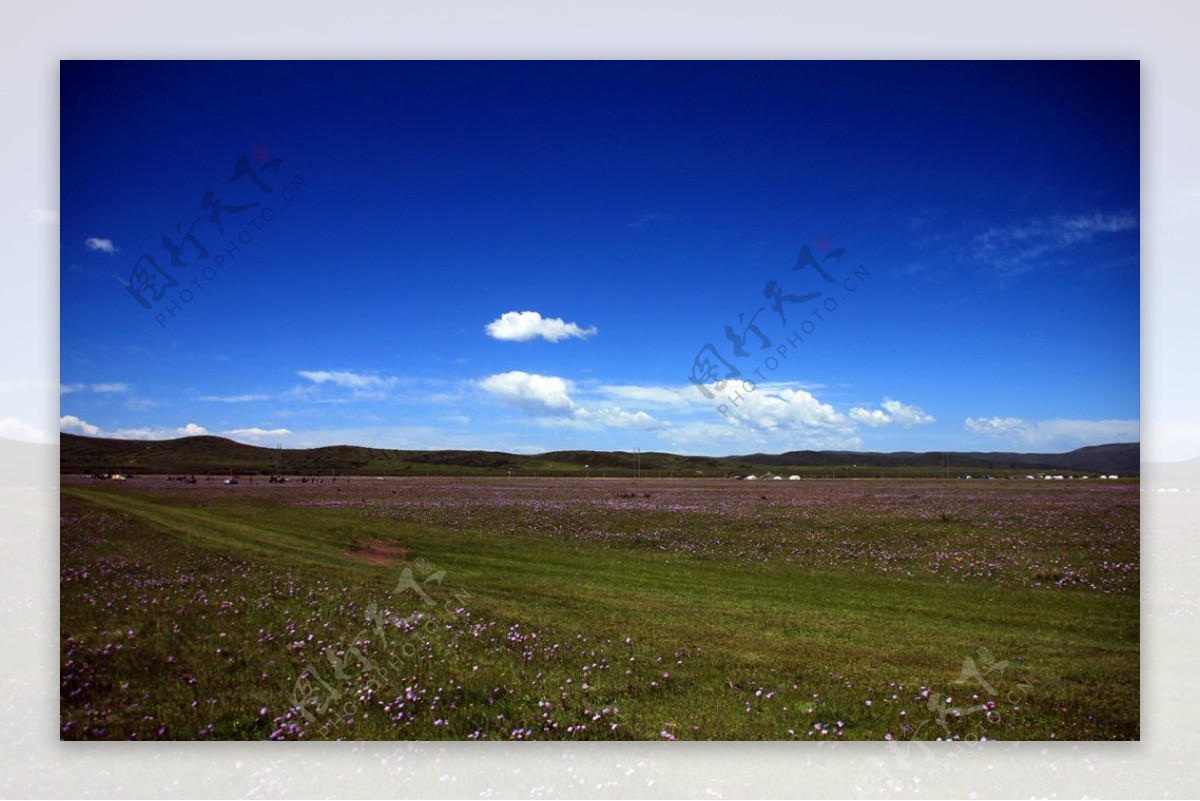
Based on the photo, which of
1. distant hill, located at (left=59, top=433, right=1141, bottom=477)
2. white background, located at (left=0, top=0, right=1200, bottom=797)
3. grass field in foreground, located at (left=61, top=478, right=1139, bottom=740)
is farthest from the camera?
distant hill, located at (left=59, top=433, right=1141, bottom=477)

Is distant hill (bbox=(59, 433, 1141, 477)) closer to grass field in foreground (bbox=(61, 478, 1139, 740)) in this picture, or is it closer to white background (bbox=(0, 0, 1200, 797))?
grass field in foreground (bbox=(61, 478, 1139, 740))

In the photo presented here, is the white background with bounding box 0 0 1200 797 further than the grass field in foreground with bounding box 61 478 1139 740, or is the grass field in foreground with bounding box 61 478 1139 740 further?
the white background with bounding box 0 0 1200 797

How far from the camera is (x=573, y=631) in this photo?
8688 millimetres

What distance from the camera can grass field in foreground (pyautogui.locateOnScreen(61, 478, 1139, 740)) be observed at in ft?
24.1

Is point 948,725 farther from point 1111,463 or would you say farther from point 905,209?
point 905,209

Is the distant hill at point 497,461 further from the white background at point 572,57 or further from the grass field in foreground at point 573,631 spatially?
the white background at point 572,57

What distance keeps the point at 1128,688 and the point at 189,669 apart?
38.7ft

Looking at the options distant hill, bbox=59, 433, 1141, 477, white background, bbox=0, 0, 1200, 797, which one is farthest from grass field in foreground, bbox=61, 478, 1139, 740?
distant hill, bbox=59, 433, 1141, 477

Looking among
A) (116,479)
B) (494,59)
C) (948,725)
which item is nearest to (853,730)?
(948,725)

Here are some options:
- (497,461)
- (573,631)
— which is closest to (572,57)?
(497,461)

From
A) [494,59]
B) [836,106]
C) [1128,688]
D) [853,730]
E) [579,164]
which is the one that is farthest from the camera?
[579,164]

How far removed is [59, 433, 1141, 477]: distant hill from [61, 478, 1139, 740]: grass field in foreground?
67 cm

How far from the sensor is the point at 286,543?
37.9ft

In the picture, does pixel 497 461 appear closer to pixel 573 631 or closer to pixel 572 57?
pixel 573 631
